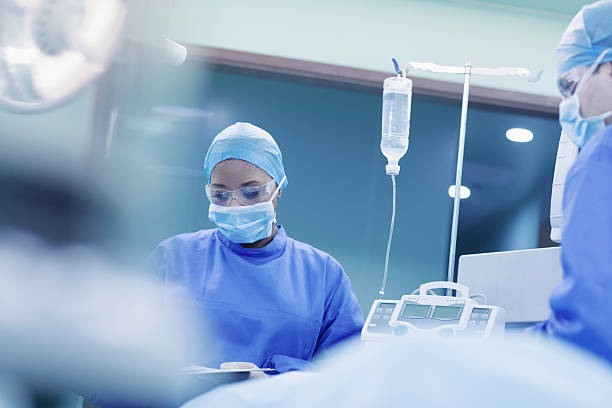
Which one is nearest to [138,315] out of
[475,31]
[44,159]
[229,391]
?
[229,391]

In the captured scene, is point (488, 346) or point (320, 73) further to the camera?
point (320, 73)

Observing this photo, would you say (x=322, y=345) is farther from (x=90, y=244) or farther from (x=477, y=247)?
(x=477, y=247)

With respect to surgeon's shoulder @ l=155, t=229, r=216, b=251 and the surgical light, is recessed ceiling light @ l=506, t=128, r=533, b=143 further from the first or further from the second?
the surgical light

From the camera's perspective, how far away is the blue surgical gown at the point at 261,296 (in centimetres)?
169

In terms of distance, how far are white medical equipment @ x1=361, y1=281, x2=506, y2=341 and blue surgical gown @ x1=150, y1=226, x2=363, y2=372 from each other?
0.19 meters

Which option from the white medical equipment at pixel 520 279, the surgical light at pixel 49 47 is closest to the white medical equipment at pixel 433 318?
the white medical equipment at pixel 520 279

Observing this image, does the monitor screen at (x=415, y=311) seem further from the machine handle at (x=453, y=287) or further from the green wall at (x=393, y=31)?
the green wall at (x=393, y=31)

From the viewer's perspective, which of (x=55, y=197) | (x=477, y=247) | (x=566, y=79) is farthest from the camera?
(x=477, y=247)

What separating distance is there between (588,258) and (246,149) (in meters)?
1.05

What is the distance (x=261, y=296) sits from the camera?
1.76 metres

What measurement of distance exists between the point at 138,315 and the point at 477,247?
3383mm

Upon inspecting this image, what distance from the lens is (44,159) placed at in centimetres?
192

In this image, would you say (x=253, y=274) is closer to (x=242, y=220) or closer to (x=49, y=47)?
(x=242, y=220)

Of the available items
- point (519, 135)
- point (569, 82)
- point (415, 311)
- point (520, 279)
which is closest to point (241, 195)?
point (415, 311)
